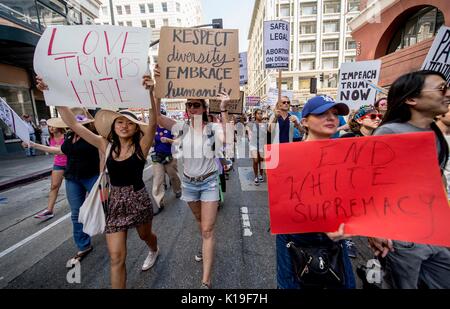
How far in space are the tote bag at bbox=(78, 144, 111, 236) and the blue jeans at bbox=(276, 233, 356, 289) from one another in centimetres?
168

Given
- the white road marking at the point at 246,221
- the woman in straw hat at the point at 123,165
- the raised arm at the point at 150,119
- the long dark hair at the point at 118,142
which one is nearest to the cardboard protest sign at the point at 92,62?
the raised arm at the point at 150,119

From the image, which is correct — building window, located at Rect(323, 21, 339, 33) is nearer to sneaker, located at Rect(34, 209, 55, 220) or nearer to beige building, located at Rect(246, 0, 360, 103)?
beige building, located at Rect(246, 0, 360, 103)

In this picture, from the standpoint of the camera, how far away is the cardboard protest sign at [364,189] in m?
1.26

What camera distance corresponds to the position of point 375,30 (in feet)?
36.4

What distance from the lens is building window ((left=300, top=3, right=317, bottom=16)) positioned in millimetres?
36344

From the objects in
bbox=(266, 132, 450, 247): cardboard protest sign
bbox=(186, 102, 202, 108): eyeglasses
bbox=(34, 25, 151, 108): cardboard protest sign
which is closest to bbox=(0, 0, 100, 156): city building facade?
bbox=(34, 25, 151, 108): cardboard protest sign

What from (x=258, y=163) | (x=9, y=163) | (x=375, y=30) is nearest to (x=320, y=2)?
(x=375, y=30)

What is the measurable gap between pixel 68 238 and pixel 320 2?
44.5 m

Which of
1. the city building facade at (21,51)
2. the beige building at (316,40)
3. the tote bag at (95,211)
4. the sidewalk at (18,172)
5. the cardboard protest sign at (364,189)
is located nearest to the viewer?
the cardboard protest sign at (364,189)

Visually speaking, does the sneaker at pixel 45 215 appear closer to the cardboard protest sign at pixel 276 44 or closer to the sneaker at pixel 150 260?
the sneaker at pixel 150 260

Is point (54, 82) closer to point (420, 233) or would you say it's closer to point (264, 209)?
point (420, 233)

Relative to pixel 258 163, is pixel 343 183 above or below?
above

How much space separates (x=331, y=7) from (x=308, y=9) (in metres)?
3.53

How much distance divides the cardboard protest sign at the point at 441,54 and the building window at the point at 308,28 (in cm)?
4046
